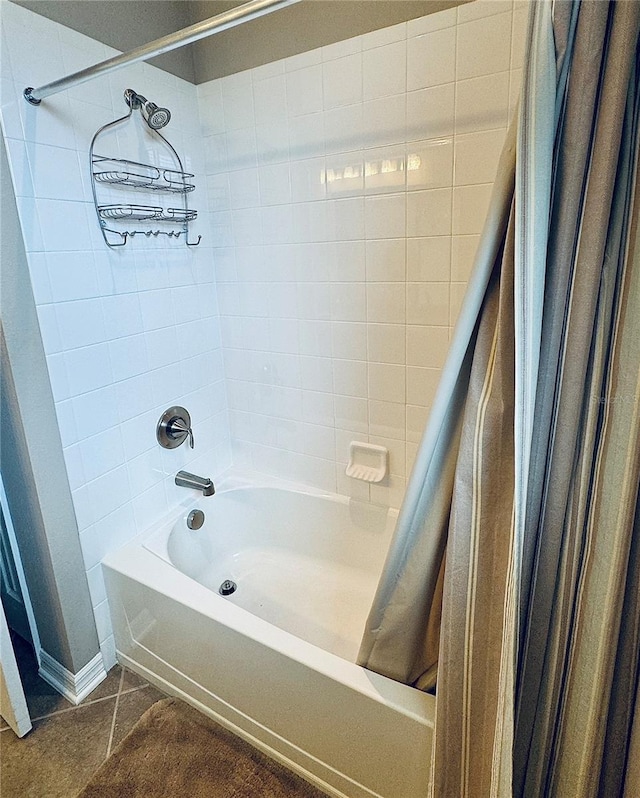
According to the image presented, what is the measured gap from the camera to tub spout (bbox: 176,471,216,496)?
1798 millimetres

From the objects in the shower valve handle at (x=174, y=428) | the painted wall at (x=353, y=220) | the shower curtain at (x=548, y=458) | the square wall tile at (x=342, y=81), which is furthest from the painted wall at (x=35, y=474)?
the shower curtain at (x=548, y=458)

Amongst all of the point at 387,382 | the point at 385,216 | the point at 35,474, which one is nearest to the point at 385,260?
the point at 385,216

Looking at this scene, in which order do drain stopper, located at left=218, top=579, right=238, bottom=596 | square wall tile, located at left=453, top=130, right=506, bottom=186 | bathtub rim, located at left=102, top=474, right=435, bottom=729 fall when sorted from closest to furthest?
bathtub rim, located at left=102, top=474, right=435, bottom=729 → square wall tile, located at left=453, top=130, right=506, bottom=186 → drain stopper, located at left=218, top=579, right=238, bottom=596

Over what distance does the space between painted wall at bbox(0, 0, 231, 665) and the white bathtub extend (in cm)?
20

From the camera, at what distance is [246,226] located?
181 cm

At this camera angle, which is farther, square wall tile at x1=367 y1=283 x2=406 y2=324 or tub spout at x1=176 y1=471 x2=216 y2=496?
tub spout at x1=176 y1=471 x2=216 y2=496

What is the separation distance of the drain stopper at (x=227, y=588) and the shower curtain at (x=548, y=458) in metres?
1.10

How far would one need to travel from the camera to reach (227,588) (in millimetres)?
1913

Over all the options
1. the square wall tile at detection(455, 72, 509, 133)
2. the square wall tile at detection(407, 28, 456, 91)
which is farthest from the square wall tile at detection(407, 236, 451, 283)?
the square wall tile at detection(407, 28, 456, 91)

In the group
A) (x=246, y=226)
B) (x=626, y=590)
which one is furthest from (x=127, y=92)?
(x=626, y=590)

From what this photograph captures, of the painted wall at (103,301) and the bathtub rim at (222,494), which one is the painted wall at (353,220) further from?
the painted wall at (103,301)

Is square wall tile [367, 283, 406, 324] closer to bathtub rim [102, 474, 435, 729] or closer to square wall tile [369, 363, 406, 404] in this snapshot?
square wall tile [369, 363, 406, 404]

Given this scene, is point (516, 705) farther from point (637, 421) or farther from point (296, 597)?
point (296, 597)

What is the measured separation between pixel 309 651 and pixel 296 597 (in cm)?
68
